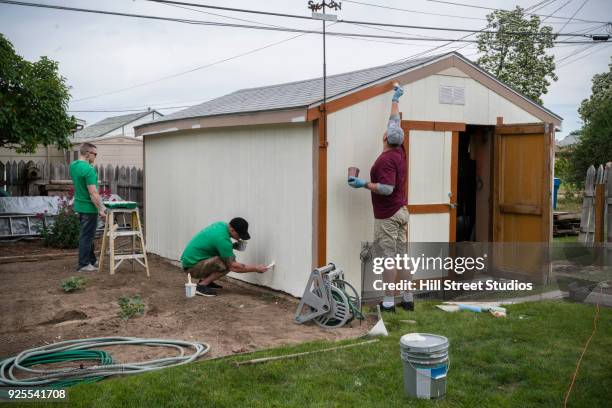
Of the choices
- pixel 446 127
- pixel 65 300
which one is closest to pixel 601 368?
pixel 446 127

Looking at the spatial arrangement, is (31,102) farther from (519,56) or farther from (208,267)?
(519,56)

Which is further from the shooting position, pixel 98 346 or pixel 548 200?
pixel 548 200

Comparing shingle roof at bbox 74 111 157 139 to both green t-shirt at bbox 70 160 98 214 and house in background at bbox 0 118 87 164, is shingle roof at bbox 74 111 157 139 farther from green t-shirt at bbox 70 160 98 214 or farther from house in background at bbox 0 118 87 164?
green t-shirt at bbox 70 160 98 214

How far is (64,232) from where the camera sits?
11.6 meters

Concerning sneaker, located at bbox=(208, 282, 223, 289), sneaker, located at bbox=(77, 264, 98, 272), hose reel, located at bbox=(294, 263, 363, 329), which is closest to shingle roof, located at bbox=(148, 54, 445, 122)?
hose reel, located at bbox=(294, 263, 363, 329)

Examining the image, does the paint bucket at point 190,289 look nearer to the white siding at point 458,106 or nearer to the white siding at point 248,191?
the white siding at point 248,191

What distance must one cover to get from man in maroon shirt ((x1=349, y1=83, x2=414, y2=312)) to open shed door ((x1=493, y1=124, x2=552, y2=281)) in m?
2.09

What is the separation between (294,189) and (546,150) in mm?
3250

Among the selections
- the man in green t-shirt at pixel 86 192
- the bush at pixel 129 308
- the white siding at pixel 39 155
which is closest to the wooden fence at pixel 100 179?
the man in green t-shirt at pixel 86 192

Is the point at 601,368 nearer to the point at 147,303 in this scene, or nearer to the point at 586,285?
the point at 586,285

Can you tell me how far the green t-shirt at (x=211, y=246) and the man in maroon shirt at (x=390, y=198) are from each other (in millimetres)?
1769

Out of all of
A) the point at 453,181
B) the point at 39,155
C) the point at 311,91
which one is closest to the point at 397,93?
the point at 311,91

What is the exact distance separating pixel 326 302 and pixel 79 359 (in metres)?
2.31

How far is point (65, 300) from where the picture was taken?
24.1 ft
